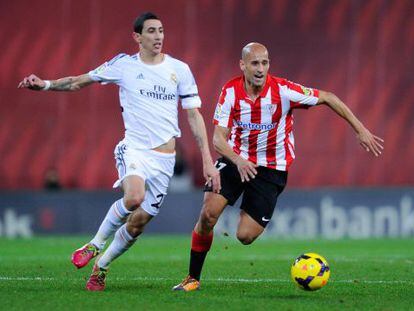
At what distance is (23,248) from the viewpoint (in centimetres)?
1491

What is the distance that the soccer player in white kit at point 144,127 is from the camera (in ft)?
28.8

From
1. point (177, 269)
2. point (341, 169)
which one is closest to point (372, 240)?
point (341, 169)

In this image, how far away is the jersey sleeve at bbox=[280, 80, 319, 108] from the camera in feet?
30.4

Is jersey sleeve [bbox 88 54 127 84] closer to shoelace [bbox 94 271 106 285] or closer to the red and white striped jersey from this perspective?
the red and white striped jersey

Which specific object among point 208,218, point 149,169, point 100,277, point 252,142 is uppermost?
point 252,142

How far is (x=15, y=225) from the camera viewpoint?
1822 centimetres

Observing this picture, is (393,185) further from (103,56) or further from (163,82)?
(163,82)

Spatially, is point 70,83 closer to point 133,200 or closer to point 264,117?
point 133,200

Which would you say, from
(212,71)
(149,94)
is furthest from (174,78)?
(212,71)

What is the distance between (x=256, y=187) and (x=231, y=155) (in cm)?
59

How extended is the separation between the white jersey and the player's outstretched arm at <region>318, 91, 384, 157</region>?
3.78 ft

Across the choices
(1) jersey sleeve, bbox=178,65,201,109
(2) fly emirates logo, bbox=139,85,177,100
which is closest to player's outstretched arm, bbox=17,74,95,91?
Result: (2) fly emirates logo, bbox=139,85,177,100

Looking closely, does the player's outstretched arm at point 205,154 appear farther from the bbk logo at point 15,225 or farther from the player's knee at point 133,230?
the bbk logo at point 15,225

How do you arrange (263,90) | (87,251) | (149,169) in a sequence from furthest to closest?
(263,90) → (149,169) → (87,251)
